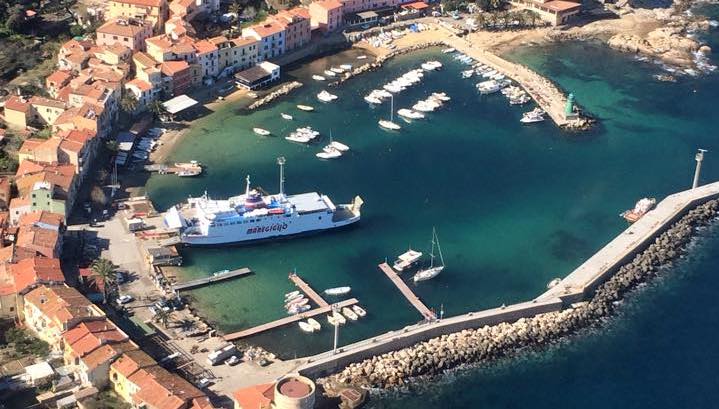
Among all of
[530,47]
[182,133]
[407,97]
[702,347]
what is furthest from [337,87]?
[702,347]

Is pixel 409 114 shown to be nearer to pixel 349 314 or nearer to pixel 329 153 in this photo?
pixel 329 153

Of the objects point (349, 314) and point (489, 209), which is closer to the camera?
point (349, 314)

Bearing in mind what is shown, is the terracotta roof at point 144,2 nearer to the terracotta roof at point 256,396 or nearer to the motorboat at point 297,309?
the motorboat at point 297,309

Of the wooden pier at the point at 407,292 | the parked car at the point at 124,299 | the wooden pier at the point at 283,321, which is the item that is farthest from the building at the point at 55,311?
the wooden pier at the point at 407,292

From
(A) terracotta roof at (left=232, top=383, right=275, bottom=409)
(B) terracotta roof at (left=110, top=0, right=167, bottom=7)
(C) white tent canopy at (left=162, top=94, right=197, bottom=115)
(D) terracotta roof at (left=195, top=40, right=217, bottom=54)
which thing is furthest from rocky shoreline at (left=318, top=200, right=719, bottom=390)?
(B) terracotta roof at (left=110, top=0, right=167, bottom=7)

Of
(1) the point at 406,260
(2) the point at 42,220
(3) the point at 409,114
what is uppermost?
(2) the point at 42,220

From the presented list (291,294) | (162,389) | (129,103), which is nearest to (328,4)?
(129,103)
